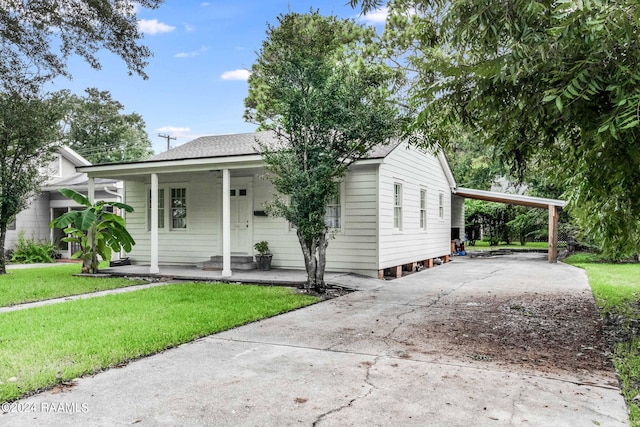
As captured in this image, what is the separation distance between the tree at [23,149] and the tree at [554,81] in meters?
10.0

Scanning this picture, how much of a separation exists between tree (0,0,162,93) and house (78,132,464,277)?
5151mm

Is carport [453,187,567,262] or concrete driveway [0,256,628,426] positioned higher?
carport [453,187,567,262]

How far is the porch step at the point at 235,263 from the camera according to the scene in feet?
39.8

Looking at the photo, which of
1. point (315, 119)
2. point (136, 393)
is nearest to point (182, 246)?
point (315, 119)

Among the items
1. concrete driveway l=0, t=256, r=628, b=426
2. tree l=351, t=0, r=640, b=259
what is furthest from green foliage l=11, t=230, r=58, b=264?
tree l=351, t=0, r=640, b=259

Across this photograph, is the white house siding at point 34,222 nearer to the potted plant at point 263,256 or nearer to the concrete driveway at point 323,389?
the potted plant at point 263,256

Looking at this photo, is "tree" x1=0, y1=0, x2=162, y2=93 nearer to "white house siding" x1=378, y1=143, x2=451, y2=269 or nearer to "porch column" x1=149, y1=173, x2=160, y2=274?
"porch column" x1=149, y1=173, x2=160, y2=274

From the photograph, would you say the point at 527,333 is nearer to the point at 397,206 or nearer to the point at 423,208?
the point at 397,206

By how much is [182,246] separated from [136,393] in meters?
10.0

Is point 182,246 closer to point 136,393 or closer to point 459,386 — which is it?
point 136,393

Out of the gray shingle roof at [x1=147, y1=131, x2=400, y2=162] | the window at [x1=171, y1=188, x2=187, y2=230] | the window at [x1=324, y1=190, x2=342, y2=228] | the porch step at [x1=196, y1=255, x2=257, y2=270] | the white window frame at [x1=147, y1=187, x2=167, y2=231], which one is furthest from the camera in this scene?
the white window frame at [x1=147, y1=187, x2=167, y2=231]

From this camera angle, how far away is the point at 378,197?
10609 mm

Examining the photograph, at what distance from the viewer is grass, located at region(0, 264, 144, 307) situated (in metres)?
8.28

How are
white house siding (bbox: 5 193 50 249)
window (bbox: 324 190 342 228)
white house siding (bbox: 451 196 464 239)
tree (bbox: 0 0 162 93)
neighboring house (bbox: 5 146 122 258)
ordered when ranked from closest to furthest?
tree (bbox: 0 0 162 93), window (bbox: 324 190 342 228), neighboring house (bbox: 5 146 122 258), white house siding (bbox: 5 193 50 249), white house siding (bbox: 451 196 464 239)
